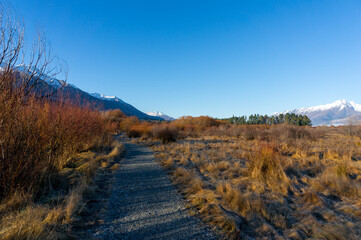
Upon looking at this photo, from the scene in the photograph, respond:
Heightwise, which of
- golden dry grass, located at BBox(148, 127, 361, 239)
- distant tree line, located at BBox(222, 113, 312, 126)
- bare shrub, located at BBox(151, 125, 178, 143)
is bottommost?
golden dry grass, located at BBox(148, 127, 361, 239)

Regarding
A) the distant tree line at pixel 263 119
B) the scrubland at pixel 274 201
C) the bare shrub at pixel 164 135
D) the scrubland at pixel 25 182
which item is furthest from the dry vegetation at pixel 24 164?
the distant tree line at pixel 263 119

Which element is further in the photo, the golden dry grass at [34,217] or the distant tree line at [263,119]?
the distant tree line at [263,119]

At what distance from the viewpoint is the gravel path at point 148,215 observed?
8.30 ft

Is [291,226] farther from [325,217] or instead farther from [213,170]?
[213,170]

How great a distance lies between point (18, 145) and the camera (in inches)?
114

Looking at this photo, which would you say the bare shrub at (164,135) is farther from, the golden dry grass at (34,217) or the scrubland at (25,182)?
the golden dry grass at (34,217)

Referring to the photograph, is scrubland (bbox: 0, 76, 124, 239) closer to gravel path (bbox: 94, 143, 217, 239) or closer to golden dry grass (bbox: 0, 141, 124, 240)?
golden dry grass (bbox: 0, 141, 124, 240)

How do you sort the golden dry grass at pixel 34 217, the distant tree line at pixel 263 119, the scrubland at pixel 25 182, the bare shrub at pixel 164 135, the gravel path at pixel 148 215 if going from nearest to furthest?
the golden dry grass at pixel 34 217 < the scrubland at pixel 25 182 < the gravel path at pixel 148 215 < the bare shrub at pixel 164 135 < the distant tree line at pixel 263 119

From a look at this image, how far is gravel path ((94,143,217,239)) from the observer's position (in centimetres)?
253

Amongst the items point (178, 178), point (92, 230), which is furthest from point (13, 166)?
point (178, 178)

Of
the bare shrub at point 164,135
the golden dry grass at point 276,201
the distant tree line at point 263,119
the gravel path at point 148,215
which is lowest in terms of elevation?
the gravel path at point 148,215

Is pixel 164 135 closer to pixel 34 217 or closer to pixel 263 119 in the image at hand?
pixel 34 217

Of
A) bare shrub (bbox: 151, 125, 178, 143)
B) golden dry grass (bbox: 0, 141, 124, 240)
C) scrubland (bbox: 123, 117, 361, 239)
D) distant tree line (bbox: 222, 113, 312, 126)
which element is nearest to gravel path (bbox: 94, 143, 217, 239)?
scrubland (bbox: 123, 117, 361, 239)

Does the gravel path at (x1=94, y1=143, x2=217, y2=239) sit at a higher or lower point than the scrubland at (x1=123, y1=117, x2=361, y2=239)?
lower
